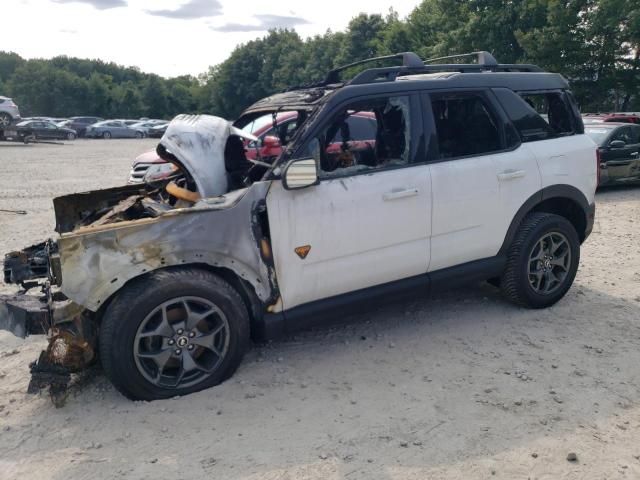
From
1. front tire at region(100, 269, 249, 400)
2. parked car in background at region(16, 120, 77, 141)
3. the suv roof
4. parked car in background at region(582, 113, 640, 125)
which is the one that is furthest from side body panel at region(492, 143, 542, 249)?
parked car in background at region(16, 120, 77, 141)

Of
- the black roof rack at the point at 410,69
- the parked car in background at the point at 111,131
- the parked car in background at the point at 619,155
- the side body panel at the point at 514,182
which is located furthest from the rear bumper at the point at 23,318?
the parked car in background at the point at 111,131

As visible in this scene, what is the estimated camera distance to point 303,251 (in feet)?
12.5

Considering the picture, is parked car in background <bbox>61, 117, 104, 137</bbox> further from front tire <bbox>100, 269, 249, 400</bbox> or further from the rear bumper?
front tire <bbox>100, 269, 249, 400</bbox>

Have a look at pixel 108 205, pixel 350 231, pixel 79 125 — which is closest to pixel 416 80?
pixel 350 231

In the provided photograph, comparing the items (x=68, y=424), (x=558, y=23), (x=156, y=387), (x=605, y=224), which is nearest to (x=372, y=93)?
(x=156, y=387)

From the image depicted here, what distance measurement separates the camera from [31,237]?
7.84m

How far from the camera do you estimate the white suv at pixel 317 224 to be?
3.53 m

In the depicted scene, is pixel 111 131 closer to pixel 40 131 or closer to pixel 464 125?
pixel 40 131

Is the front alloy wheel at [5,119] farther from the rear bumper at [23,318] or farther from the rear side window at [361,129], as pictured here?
the rear side window at [361,129]

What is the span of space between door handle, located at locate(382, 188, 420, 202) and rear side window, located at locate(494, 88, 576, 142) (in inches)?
48.3

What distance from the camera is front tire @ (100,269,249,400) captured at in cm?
344

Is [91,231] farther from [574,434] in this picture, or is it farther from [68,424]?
[574,434]

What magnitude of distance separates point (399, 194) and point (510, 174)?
110cm

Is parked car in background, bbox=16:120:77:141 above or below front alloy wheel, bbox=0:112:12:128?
below
